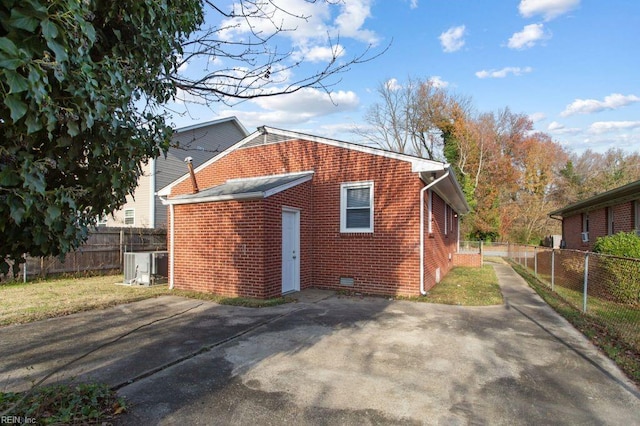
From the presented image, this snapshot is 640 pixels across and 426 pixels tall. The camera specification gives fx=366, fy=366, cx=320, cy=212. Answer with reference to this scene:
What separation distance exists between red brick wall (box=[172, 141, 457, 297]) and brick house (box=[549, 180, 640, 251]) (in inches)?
317

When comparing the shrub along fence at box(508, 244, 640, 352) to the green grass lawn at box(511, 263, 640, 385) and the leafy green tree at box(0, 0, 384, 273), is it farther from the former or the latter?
the leafy green tree at box(0, 0, 384, 273)

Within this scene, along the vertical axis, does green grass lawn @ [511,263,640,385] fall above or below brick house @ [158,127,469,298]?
below

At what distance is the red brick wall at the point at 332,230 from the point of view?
8500 millimetres

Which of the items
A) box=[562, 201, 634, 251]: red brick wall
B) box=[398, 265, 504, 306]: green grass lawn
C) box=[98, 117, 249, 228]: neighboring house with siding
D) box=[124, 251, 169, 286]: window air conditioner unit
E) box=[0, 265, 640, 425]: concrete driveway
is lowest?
box=[398, 265, 504, 306]: green grass lawn

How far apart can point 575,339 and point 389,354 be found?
10.3ft

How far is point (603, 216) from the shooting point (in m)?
16.4

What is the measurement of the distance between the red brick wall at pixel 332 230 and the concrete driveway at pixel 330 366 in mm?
1815

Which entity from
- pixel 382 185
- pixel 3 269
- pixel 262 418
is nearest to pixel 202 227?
pixel 382 185

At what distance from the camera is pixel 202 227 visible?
364 inches

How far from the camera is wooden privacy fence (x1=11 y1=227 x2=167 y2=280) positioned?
11.5 metres


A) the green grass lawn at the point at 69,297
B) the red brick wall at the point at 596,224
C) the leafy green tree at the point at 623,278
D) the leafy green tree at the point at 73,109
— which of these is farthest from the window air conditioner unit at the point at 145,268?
the red brick wall at the point at 596,224

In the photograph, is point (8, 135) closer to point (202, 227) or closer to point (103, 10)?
point (103, 10)

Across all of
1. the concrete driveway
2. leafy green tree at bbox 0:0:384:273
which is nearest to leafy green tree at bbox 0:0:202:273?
leafy green tree at bbox 0:0:384:273

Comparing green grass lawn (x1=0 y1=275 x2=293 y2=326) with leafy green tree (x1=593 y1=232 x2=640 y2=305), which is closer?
green grass lawn (x1=0 y1=275 x2=293 y2=326)
